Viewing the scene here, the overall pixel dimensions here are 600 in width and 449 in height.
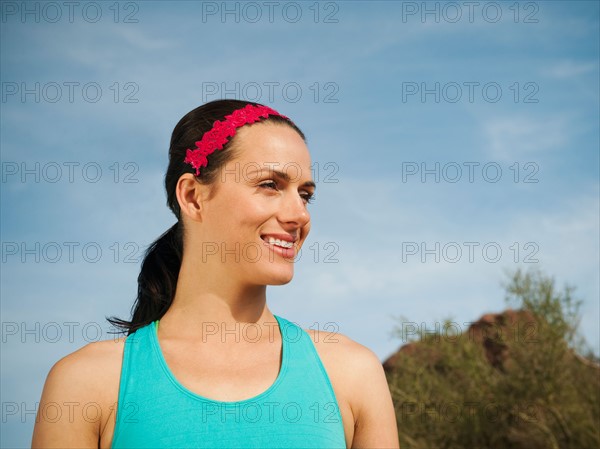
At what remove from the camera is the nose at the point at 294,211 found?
10.3ft

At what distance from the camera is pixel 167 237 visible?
3748mm

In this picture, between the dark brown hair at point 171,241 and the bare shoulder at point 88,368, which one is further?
the dark brown hair at point 171,241

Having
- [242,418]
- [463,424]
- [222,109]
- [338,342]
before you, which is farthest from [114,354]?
[463,424]

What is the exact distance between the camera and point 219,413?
2.92 metres

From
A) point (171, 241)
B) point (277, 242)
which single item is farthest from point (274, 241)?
point (171, 241)

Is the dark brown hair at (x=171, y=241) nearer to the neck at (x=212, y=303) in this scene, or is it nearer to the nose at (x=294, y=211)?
the neck at (x=212, y=303)

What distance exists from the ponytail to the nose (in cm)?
71

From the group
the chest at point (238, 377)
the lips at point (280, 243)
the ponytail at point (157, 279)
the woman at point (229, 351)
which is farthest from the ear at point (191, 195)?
the chest at point (238, 377)

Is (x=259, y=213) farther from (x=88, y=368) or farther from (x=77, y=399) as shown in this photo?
(x=77, y=399)

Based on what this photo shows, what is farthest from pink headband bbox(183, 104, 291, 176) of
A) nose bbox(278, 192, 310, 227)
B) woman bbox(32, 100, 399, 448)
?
nose bbox(278, 192, 310, 227)

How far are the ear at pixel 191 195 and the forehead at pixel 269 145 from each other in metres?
0.26

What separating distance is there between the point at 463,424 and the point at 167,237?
53.9 feet

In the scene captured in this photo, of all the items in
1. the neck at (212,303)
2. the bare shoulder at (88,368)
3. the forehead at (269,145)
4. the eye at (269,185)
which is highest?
the forehead at (269,145)

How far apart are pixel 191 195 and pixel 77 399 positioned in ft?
3.71
